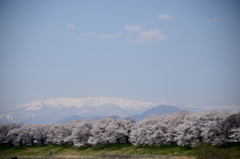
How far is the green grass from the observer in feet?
200

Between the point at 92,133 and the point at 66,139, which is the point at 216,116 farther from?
the point at 66,139

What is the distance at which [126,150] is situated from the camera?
3654 inches

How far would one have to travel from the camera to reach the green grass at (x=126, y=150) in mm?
61062

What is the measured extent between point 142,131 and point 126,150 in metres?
7.44

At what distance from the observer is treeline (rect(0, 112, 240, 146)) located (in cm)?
7612

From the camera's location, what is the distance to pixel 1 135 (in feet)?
429

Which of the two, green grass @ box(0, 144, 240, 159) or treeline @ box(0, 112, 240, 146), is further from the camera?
treeline @ box(0, 112, 240, 146)

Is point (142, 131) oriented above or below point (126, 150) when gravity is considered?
above

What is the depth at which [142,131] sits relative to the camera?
94.6 meters

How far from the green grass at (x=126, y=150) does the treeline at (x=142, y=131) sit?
2584 millimetres

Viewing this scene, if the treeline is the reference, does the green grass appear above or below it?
below

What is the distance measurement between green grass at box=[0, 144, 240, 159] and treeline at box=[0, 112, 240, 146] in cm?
258

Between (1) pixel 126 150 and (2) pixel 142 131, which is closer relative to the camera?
(1) pixel 126 150

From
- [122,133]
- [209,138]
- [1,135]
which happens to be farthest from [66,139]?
[209,138]
